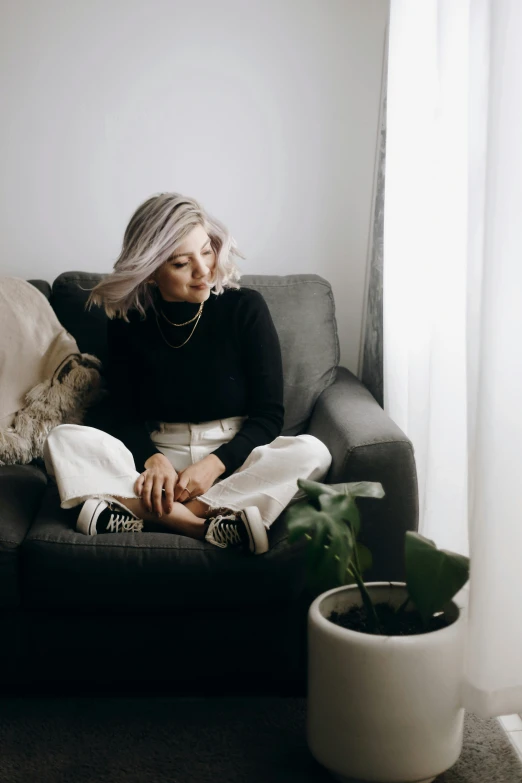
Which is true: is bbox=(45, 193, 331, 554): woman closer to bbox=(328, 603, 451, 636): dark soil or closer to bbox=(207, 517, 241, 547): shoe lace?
bbox=(207, 517, 241, 547): shoe lace

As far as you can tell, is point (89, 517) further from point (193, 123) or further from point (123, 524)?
point (193, 123)

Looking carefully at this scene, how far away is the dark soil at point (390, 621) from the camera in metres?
1.44

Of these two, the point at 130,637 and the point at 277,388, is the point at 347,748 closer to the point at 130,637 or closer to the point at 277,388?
the point at 130,637

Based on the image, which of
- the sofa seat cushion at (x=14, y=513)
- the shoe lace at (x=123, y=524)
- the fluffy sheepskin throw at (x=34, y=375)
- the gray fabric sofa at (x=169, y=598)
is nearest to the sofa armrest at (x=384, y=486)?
the gray fabric sofa at (x=169, y=598)

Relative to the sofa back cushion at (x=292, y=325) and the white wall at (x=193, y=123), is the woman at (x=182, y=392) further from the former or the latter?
the white wall at (x=193, y=123)

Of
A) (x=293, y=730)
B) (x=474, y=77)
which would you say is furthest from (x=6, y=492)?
(x=474, y=77)

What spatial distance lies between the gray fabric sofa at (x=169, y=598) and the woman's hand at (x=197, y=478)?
0.14 metres

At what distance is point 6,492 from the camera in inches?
73.7

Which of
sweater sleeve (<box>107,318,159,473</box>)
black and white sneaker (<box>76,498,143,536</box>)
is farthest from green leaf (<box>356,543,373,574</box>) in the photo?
sweater sleeve (<box>107,318,159,473</box>)

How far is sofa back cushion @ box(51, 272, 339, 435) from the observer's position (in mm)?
2279

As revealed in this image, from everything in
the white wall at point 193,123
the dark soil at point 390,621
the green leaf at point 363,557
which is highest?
the white wall at point 193,123

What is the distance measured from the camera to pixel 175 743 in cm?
160

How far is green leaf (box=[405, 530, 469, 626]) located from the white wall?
58.7 inches

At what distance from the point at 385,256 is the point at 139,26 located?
1.08 metres
